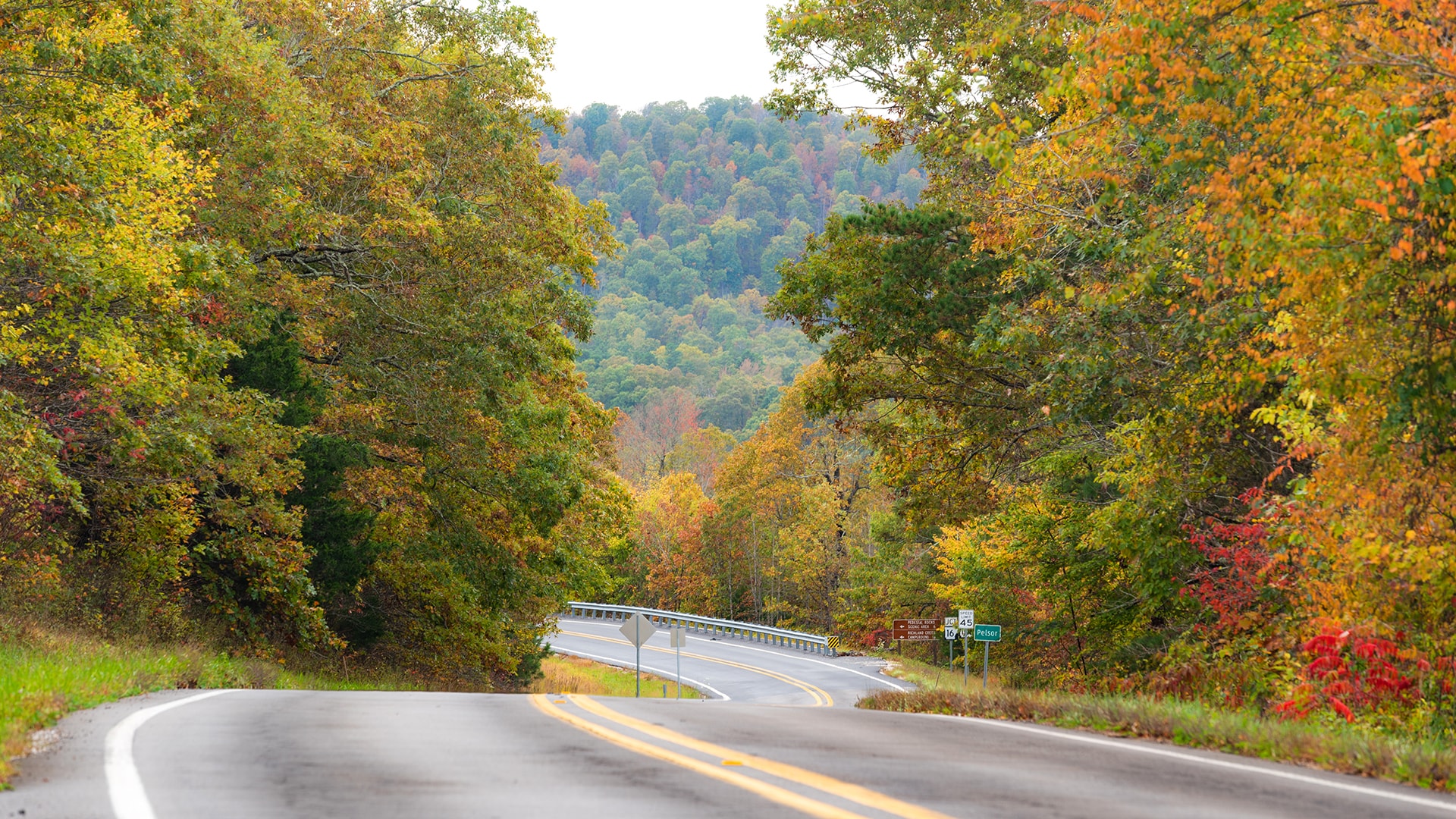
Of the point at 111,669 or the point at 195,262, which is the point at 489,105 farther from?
the point at 111,669

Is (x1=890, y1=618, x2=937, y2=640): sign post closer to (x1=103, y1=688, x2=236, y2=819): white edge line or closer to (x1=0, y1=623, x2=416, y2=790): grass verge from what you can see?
(x1=0, y1=623, x2=416, y2=790): grass verge

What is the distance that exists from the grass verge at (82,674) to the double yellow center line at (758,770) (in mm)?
3150

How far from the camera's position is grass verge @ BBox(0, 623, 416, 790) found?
304 inches

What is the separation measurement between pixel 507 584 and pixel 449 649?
191cm

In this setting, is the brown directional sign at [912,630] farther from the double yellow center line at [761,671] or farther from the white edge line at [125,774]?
the white edge line at [125,774]

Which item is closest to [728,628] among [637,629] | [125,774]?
[637,629]

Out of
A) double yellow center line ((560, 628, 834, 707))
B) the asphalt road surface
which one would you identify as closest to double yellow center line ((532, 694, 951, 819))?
the asphalt road surface

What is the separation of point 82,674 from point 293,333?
35.6 ft

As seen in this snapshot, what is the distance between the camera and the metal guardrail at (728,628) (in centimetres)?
Result: 5256

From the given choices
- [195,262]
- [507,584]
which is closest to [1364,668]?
[195,262]

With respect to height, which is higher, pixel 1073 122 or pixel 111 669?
pixel 1073 122

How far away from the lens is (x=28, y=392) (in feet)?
49.8

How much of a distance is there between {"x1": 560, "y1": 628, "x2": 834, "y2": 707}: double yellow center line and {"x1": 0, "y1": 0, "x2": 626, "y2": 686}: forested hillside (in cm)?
1032

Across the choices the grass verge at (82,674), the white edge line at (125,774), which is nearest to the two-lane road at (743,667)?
the grass verge at (82,674)
